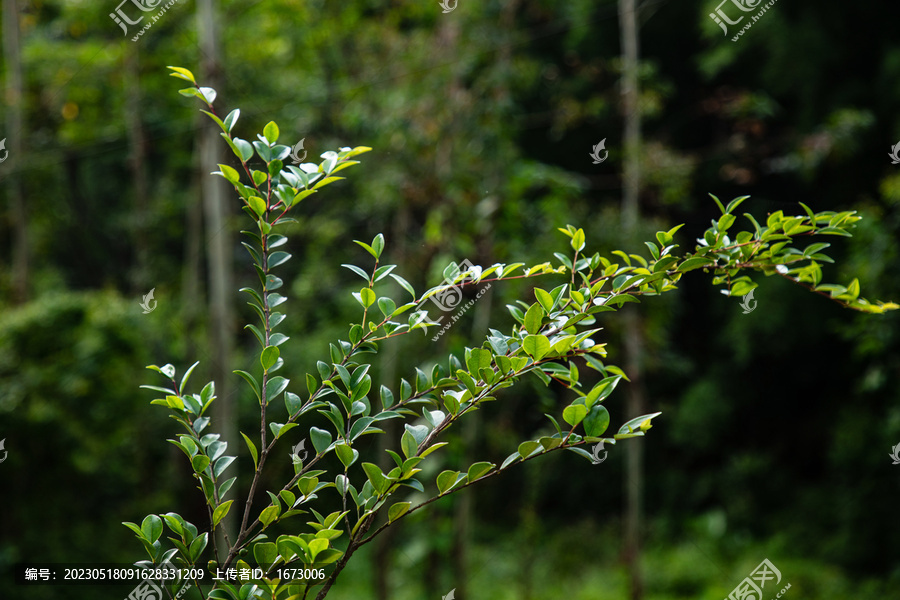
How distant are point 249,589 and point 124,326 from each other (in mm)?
2495

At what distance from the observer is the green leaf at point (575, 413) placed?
0.52 metres

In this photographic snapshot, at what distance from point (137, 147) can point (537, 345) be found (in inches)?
153

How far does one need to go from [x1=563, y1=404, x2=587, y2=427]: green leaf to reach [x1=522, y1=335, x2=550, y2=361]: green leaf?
0.05 meters

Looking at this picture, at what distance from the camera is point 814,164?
8.47ft

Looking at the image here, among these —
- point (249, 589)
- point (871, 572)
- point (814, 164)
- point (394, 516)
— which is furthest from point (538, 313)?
point (871, 572)

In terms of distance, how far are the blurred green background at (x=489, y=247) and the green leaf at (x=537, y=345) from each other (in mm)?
1313

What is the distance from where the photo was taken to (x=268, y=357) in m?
0.57

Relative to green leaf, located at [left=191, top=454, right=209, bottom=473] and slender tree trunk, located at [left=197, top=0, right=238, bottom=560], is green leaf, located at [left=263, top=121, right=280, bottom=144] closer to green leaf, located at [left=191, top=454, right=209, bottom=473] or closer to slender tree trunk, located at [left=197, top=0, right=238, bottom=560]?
green leaf, located at [left=191, top=454, right=209, bottom=473]

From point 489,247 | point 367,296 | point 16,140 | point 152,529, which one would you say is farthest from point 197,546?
point 16,140

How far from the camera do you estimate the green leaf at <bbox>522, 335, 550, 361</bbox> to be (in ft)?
1.74

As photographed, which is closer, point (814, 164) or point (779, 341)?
point (814, 164)

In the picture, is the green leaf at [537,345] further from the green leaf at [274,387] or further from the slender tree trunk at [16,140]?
the slender tree trunk at [16,140]

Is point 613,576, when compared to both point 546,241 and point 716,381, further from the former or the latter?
point 546,241

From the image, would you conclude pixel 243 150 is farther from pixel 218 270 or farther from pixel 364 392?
pixel 218 270
